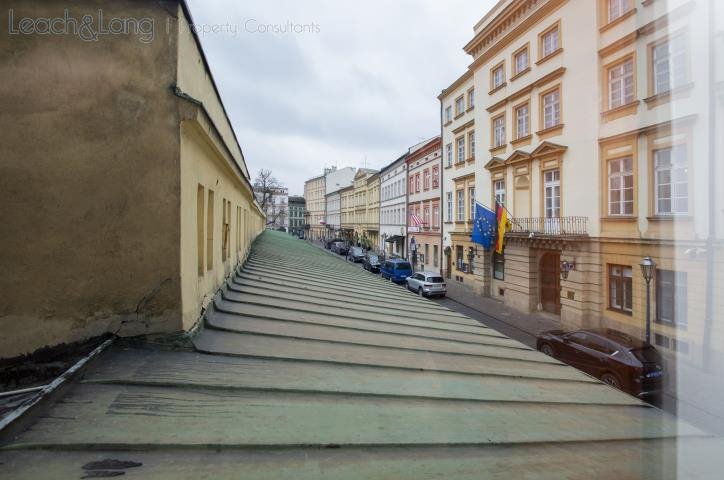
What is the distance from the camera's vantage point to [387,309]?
7984 mm

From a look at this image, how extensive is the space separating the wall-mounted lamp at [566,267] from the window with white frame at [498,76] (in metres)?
10.9

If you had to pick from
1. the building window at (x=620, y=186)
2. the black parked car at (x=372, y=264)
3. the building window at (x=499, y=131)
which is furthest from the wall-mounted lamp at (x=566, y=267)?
the black parked car at (x=372, y=264)

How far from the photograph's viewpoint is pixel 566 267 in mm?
16922

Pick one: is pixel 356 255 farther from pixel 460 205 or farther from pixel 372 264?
pixel 460 205

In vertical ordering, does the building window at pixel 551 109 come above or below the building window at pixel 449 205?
above

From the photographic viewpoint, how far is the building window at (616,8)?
1419 cm

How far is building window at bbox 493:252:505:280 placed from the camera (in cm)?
2266

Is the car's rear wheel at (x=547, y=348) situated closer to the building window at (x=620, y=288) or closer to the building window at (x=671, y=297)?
the building window at (x=671, y=297)

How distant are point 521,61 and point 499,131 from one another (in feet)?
12.1

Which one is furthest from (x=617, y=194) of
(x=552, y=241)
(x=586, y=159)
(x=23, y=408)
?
(x=23, y=408)

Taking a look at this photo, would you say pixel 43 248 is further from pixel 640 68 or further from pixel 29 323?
pixel 640 68

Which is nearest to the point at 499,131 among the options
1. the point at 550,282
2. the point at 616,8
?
the point at 616,8

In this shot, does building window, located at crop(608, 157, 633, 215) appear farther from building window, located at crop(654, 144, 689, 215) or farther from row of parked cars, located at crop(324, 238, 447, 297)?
row of parked cars, located at crop(324, 238, 447, 297)

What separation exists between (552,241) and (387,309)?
12487mm
